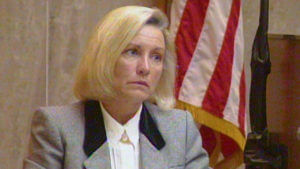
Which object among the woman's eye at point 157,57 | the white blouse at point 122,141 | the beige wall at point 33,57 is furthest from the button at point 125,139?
the beige wall at point 33,57

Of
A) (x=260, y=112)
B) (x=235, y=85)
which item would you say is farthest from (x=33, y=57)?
(x=260, y=112)

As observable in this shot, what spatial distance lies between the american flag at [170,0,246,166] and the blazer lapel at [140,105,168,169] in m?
1.24

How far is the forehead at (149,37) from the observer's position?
1878 mm

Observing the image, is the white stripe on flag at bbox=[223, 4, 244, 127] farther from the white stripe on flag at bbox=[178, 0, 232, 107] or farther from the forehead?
the forehead

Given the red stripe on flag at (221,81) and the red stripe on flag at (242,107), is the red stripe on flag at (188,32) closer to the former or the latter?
the red stripe on flag at (221,81)

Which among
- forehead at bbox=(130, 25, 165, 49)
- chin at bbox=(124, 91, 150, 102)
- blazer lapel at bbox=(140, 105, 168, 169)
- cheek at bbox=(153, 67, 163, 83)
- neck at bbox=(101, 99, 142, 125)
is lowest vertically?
blazer lapel at bbox=(140, 105, 168, 169)

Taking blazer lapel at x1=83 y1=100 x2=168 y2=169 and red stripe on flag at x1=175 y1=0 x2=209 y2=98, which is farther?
red stripe on flag at x1=175 y1=0 x2=209 y2=98

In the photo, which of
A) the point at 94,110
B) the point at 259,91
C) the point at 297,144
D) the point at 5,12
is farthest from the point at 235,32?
the point at 94,110

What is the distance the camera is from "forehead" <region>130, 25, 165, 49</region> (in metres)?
1.88

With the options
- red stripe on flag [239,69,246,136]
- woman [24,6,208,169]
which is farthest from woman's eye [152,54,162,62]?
red stripe on flag [239,69,246,136]

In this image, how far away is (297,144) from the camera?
3.97 m

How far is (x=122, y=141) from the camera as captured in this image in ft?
6.38

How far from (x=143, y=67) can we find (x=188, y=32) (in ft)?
4.89

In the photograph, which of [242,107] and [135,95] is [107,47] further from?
[242,107]
